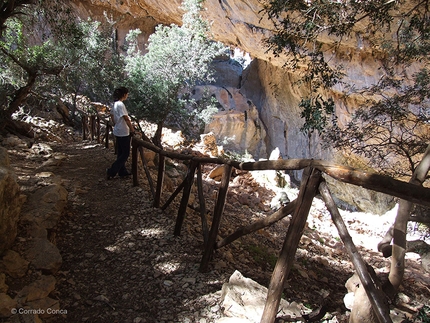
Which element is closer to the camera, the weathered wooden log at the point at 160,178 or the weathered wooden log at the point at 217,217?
the weathered wooden log at the point at 217,217

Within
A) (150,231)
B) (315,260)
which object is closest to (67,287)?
(150,231)

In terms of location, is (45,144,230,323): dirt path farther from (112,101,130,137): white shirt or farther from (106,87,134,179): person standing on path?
(112,101,130,137): white shirt

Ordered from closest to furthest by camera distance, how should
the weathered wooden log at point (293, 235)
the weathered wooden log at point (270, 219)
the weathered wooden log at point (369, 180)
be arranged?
the weathered wooden log at point (369, 180) < the weathered wooden log at point (293, 235) < the weathered wooden log at point (270, 219)

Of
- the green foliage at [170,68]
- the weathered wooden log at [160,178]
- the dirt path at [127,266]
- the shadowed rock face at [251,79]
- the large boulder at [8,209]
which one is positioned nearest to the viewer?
the dirt path at [127,266]

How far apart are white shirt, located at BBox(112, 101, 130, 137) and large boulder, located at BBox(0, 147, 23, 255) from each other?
81.4 inches

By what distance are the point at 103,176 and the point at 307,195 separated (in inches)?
173

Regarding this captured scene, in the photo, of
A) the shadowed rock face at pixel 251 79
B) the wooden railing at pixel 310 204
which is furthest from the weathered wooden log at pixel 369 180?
the shadowed rock face at pixel 251 79

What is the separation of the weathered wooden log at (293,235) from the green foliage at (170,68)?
816cm

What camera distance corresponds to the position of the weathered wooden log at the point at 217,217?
2514 millimetres

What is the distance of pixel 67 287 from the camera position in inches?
92.0

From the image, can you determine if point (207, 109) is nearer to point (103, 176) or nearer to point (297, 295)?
point (103, 176)

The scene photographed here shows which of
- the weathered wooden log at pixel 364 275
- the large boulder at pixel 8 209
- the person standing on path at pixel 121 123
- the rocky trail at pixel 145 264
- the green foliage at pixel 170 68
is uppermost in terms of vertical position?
the green foliage at pixel 170 68

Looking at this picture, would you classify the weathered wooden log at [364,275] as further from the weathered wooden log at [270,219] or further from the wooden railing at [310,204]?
the weathered wooden log at [270,219]

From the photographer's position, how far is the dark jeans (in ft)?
15.2
